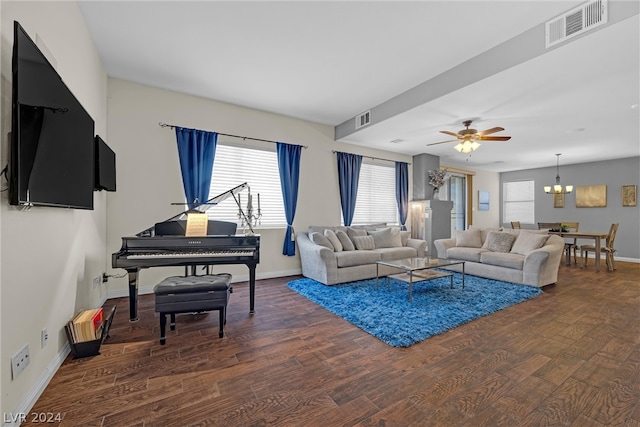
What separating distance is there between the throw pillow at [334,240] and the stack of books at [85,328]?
3193 mm

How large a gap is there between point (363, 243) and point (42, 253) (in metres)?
4.15

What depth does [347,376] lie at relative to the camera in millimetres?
1948

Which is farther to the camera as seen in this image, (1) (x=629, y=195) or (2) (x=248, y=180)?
(1) (x=629, y=195)

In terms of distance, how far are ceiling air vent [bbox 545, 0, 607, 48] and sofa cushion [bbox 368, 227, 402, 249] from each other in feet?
11.6

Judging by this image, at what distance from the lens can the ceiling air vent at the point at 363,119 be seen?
4805mm

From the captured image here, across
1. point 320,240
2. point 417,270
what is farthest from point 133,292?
point 417,270

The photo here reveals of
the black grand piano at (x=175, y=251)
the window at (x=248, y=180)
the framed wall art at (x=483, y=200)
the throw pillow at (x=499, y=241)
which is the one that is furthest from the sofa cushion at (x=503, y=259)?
the framed wall art at (x=483, y=200)

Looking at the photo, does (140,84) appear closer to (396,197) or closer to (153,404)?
(153,404)

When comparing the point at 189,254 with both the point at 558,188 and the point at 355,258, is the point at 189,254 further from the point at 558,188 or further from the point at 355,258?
the point at 558,188

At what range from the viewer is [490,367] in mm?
2061

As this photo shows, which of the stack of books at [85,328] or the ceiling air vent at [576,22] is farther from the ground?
the ceiling air vent at [576,22]

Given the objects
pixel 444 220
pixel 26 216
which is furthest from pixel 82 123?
pixel 444 220

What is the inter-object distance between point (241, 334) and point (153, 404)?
3.32ft

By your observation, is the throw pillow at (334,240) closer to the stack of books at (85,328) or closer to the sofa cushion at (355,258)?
the sofa cushion at (355,258)
